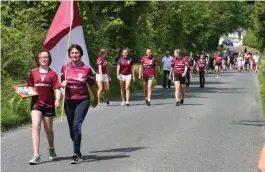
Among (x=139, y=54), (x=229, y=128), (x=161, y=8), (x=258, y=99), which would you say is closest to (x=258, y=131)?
(x=229, y=128)

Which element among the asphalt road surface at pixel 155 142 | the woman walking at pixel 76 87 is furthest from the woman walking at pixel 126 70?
the woman walking at pixel 76 87

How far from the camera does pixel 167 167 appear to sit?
8.60 m

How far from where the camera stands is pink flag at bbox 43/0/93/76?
10531mm

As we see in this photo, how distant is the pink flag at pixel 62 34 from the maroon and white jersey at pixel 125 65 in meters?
7.80

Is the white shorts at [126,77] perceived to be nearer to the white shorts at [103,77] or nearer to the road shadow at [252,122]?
the white shorts at [103,77]

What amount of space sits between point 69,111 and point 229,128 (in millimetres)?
5019

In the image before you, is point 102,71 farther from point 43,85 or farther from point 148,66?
point 43,85

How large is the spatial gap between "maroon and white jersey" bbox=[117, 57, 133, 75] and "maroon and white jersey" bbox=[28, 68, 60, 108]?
958 cm

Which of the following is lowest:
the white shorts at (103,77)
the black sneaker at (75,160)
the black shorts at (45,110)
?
the black sneaker at (75,160)

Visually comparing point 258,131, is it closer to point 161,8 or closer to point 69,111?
point 69,111

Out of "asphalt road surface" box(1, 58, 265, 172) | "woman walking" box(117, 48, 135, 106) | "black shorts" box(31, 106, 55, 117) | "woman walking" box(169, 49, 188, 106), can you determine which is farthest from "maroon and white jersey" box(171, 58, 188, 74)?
"black shorts" box(31, 106, 55, 117)

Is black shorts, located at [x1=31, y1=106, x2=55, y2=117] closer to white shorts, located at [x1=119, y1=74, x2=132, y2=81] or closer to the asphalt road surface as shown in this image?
the asphalt road surface

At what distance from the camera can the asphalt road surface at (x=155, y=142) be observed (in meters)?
8.77

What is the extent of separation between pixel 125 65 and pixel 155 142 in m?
7.80
